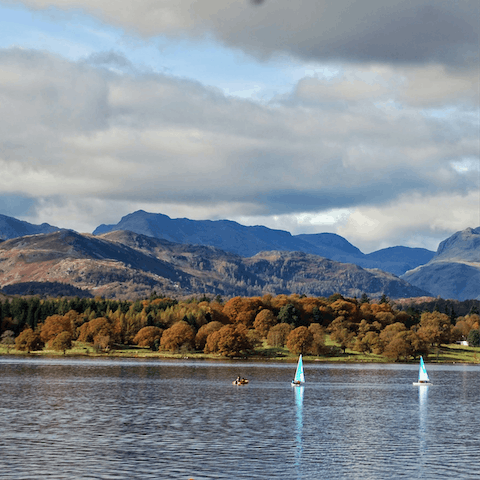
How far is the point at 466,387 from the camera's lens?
594ft

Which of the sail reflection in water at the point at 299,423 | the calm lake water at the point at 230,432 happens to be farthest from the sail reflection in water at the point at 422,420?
the sail reflection in water at the point at 299,423

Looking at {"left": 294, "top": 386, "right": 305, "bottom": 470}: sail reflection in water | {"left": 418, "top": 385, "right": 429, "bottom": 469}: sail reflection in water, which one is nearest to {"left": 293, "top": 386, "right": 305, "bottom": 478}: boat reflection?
{"left": 294, "top": 386, "right": 305, "bottom": 470}: sail reflection in water

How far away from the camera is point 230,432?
86.1 meters

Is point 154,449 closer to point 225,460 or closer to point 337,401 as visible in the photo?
point 225,460

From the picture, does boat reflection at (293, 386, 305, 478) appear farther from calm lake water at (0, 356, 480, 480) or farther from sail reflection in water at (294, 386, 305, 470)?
calm lake water at (0, 356, 480, 480)

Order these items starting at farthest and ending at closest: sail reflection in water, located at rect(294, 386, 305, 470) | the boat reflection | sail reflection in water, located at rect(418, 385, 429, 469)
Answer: sail reflection in water, located at rect(418, 385, 429, 469), sail reflection in water, located at rect(294, 386, 305, 470), the boat reflection

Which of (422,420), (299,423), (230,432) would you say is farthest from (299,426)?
(422,420)

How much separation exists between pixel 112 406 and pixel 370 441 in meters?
46.6

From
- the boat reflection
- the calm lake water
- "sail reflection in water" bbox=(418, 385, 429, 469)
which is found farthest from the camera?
"sail reflection in water" bbox=(418, 385, 429, 469)

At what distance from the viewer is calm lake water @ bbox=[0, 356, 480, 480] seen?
206ft

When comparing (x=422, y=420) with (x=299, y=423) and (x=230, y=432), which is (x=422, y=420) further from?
(x=230, y=432)

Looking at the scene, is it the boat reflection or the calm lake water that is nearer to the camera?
the calm lake water

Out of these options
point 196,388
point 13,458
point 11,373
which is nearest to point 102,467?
point 13,458

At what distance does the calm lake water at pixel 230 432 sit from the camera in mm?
62750
